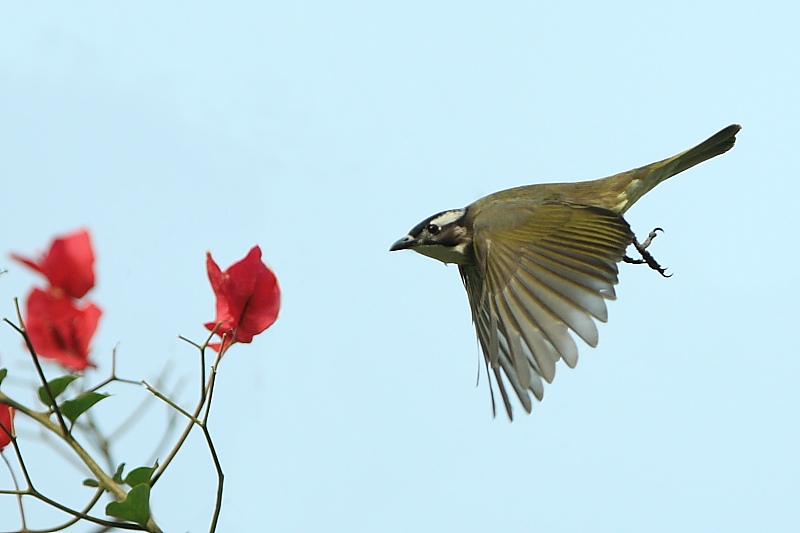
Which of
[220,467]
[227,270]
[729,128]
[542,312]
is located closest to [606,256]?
[542,312]

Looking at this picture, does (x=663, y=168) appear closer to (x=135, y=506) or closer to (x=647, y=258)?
(x=647, y=258)

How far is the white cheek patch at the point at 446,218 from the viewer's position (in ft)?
15.6

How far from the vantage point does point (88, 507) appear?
1.53 meters

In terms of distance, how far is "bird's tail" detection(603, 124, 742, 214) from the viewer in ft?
16.3

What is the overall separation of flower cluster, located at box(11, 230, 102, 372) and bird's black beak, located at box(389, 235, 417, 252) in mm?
3116

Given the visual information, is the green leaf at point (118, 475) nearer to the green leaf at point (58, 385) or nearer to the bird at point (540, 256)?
the green leaf at point (58, 385)

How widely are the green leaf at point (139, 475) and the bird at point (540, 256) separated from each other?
154 cm

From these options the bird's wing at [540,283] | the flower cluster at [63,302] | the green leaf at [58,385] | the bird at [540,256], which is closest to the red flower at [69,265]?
the flower cluster at [63,302]

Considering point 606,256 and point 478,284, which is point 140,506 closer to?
point 606,256

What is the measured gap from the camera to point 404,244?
4758 millimetres

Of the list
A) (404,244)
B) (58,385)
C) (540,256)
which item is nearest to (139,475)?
(58,385)

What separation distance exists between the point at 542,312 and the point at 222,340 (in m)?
1.91

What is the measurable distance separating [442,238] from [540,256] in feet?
2.82

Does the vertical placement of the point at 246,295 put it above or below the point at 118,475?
above
